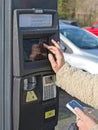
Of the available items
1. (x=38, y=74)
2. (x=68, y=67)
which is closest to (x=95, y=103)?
(x=68, y=67)

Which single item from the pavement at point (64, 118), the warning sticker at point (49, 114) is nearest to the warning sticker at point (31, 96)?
the warning sticker at point (49, 114)

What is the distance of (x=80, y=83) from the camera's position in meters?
2.89

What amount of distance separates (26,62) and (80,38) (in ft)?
19.1

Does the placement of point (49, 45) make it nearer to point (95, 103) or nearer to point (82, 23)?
point (95, 103)

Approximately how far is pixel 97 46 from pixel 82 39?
353mm

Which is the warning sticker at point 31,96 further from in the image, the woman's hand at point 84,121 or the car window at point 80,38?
the car window at point 80,38

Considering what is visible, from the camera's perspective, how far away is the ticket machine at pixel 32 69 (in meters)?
3.00

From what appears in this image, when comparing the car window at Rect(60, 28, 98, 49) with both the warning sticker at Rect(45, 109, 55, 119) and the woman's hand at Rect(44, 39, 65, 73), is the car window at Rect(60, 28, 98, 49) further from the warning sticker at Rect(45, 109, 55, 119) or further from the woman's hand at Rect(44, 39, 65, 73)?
the woman's hand at Rect(44, 39, 65, 73)

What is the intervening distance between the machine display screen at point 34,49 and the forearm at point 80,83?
0.86ft

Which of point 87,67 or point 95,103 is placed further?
point 87,67

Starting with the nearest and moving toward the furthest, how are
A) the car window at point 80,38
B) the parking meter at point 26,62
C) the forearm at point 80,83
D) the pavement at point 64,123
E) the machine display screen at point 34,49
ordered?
the forearm at point 80,83 → the parking meter at point 26,62 → the machine display screen at point 34,49 → the pavement at point 64,123 → the car window at point 80,38

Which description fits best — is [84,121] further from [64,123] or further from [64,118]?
[64,118]

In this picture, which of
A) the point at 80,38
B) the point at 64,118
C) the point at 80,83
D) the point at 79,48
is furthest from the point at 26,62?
the point at 80,38

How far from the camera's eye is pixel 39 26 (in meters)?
3.14
